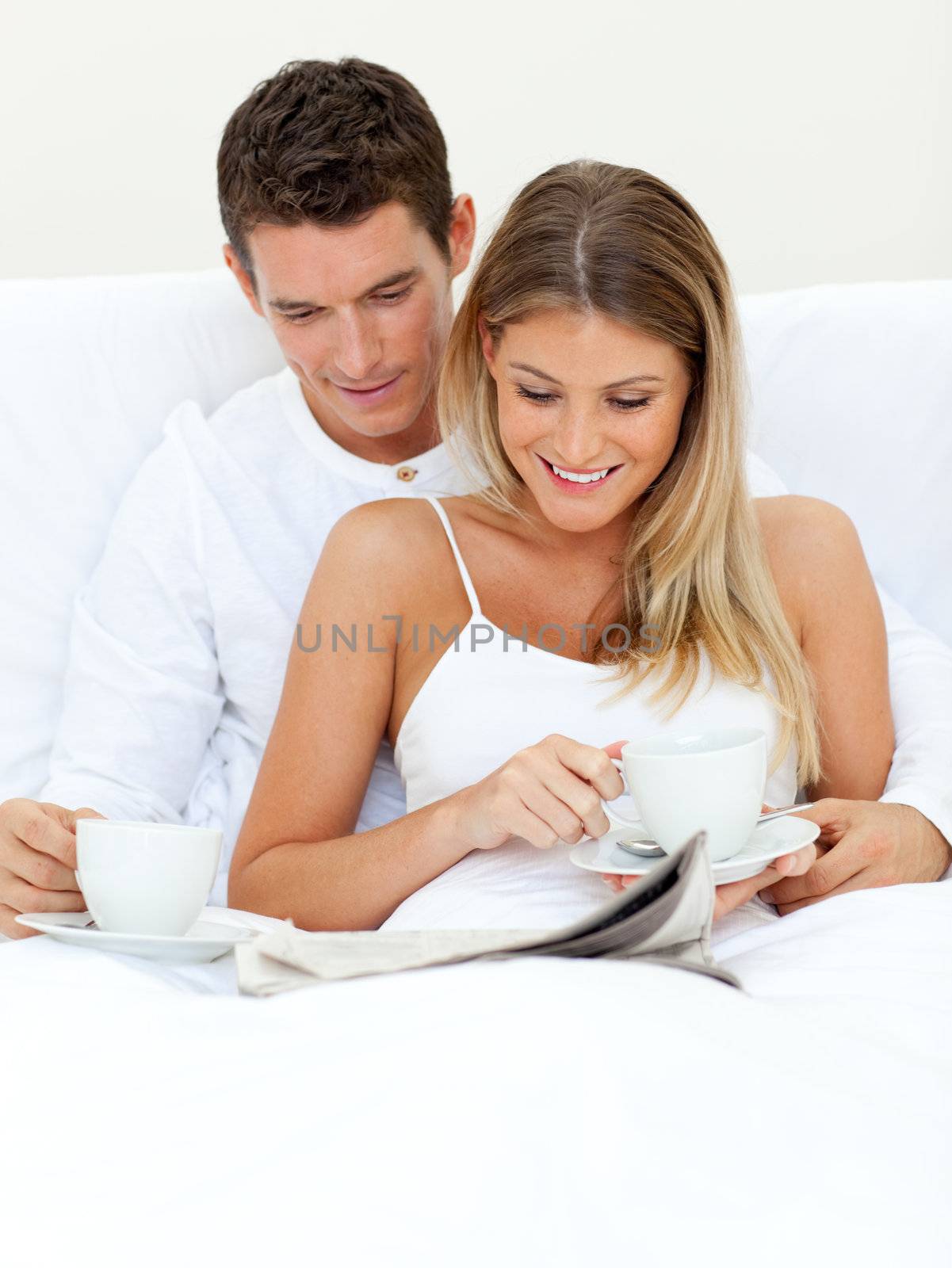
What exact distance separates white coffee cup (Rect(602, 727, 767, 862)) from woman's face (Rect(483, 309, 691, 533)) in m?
0.39

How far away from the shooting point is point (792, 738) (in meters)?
1.41

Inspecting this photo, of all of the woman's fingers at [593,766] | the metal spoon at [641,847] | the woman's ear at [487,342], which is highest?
the woman's ear at [487,342]

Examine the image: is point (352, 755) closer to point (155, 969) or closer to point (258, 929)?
point (258, 929)

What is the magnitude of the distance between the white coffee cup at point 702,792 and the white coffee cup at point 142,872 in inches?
13.7

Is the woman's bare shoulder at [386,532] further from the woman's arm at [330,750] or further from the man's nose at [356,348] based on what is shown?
the man's nose at [356,348]

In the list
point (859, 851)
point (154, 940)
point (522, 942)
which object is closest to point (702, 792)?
point (522, 942)

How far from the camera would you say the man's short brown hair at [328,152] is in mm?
1532

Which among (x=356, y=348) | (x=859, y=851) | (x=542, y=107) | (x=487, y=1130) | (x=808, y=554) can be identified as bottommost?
(x=859, y=851)

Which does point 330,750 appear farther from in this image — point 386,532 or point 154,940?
point 154,940

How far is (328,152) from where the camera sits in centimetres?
152

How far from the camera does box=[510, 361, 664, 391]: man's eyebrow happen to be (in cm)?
132


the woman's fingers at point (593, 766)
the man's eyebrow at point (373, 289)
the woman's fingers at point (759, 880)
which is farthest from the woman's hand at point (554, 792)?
the man's eyebrow at point (373, 289)

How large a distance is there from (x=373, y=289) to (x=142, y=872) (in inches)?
31.2

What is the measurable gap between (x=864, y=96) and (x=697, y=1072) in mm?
2088
